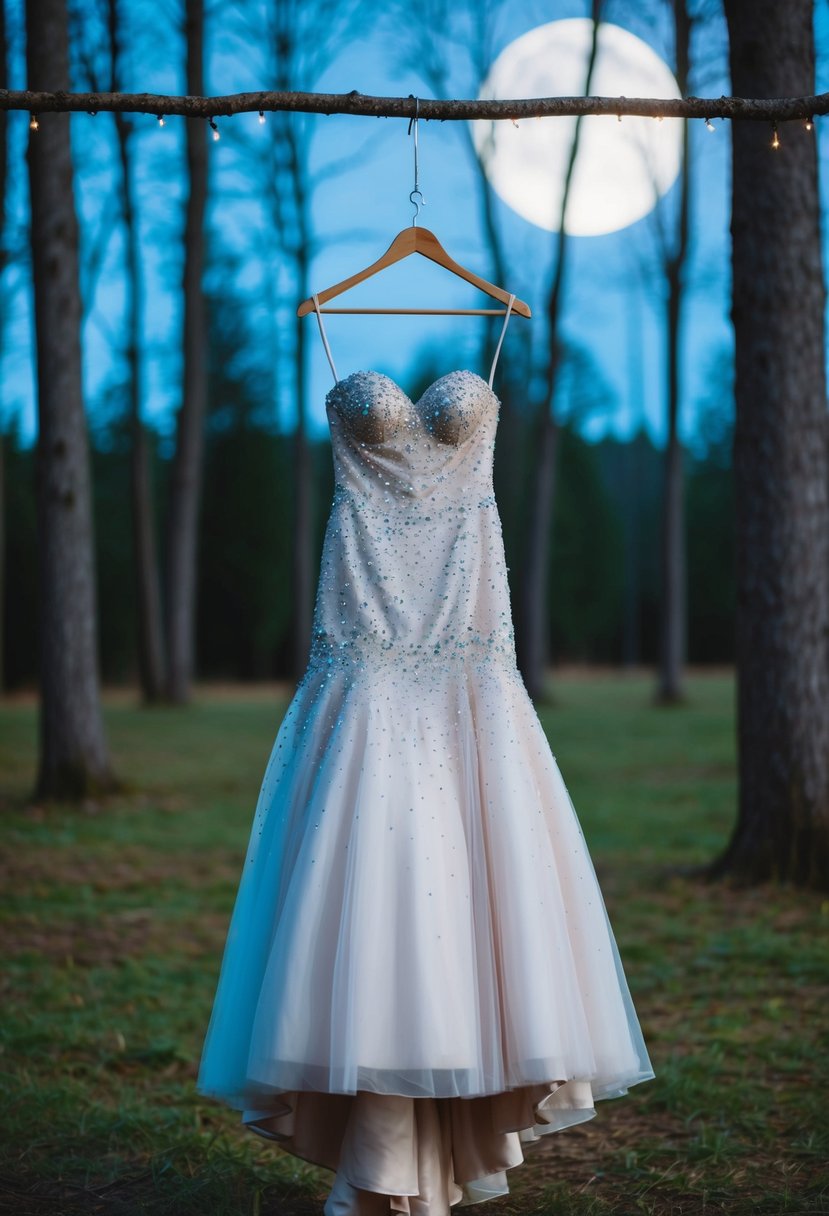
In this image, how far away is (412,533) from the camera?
291 cm

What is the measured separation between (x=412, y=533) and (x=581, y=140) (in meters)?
13.2

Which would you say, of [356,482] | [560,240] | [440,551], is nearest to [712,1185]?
[440,551]

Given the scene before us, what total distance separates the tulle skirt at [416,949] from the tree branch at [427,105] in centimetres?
140

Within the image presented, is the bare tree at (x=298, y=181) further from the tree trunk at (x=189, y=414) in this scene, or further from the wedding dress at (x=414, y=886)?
the wedding dress at (x=414, y=886)

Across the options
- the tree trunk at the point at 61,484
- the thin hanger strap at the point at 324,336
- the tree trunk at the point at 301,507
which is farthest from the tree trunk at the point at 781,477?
the tree trunk at the point at 301,507

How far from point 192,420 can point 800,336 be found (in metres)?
12.1

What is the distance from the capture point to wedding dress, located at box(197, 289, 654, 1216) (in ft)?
8.05

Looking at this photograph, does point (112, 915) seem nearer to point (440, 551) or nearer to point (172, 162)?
point (440, 551)

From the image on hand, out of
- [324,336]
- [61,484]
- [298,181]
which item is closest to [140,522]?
[298,181]

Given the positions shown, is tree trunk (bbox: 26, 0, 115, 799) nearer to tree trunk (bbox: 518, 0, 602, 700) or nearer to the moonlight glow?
the moonlight glow

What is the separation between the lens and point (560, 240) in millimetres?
15445

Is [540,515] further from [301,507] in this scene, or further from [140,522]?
[140,522]

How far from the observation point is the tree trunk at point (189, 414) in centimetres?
1384

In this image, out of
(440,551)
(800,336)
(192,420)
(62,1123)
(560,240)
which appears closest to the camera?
(440,551)
